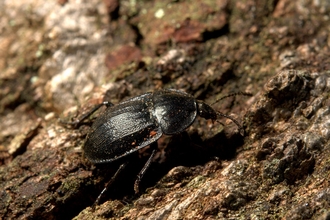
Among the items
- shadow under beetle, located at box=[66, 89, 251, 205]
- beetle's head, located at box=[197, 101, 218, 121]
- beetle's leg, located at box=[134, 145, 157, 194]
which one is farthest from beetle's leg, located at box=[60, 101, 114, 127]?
beetle's head, located at box=[197, 101, 218, 121]

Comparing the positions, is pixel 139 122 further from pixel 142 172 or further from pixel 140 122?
pixel 142 172

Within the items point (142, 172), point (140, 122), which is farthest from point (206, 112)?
point (142, 172)

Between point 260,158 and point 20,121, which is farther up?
point 20,121

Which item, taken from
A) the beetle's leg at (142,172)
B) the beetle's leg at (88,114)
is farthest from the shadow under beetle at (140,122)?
the beetle's leg at (88,114)

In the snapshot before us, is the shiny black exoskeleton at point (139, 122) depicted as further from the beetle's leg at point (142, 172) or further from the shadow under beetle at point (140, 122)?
the beetle's leg at point (142, 172)

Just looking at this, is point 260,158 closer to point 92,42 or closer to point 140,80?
point 140,80

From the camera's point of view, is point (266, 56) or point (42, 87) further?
point (42, 87)

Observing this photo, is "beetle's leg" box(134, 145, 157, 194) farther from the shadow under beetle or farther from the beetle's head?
the beetle's head

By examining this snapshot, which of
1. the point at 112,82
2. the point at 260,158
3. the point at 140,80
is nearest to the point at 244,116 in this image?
the point at 260,158
